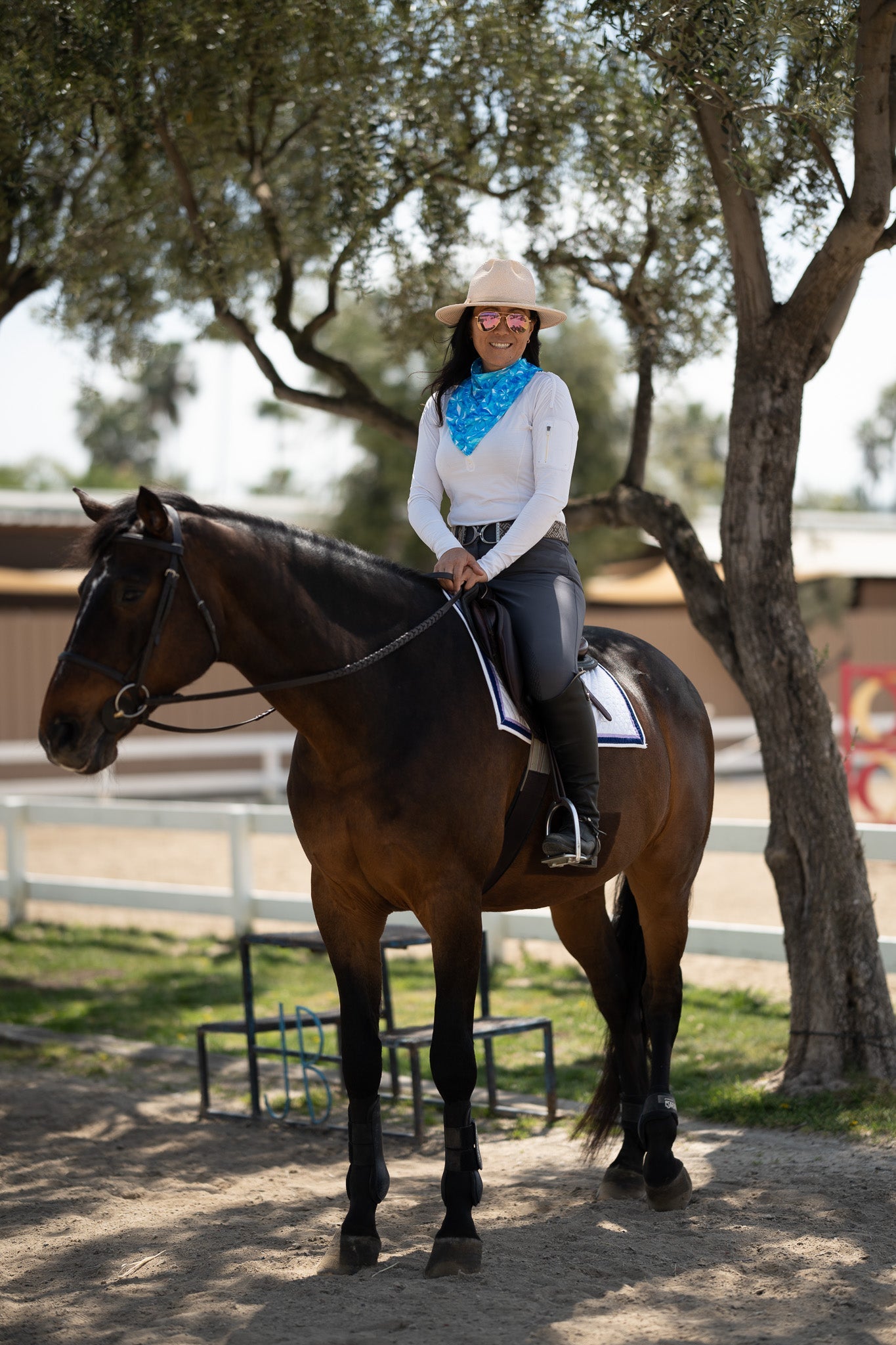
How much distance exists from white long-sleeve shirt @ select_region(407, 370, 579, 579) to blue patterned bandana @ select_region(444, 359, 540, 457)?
26mm

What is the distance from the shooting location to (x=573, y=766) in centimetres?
426

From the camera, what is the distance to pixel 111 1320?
149 inches

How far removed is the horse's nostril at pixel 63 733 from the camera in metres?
3.50

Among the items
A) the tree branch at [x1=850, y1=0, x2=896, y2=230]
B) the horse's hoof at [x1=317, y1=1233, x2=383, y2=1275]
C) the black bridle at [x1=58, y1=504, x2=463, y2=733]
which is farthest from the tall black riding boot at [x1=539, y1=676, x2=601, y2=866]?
the tree branch at [x1=850, y1=0, x2=896, y2=230]

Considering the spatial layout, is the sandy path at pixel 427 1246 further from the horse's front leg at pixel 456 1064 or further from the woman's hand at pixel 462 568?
the woman's hand at pixel 462 568

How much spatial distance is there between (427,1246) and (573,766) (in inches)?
64.6

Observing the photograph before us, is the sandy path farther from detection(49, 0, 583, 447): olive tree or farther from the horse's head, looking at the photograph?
detection(49, 0, 583, 447): olive tree

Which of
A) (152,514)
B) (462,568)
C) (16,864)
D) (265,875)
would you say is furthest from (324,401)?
(265,875)

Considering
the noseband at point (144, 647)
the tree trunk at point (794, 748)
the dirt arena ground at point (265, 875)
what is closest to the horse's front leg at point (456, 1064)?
the noseband at point (144, 647)

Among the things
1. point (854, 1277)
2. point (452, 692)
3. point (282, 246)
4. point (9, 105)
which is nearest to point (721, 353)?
point (282, 246)

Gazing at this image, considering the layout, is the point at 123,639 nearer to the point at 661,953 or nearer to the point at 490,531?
the point at 490,531

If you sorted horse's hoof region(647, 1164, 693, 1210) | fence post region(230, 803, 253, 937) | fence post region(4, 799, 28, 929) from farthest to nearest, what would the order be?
1. fence post region(4, 799, 28, 929)
2. fence post region(230, 803, 253, 937)
3. horse's hoof region(647, 1164, 693, 1210)

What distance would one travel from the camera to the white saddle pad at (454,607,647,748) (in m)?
4.19

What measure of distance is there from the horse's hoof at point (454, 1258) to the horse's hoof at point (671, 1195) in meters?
0.91
